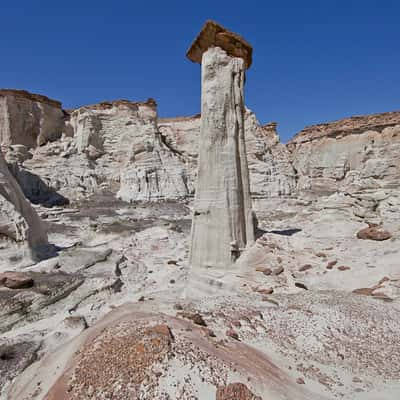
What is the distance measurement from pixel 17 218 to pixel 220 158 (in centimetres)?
643

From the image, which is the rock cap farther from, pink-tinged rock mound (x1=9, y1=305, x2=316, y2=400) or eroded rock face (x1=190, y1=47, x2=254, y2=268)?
pink-tinged rock mound (x1=9, y1=305, x2=316, y2=400)

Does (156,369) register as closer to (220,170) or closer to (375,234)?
(220,170)

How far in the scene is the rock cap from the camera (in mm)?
6645

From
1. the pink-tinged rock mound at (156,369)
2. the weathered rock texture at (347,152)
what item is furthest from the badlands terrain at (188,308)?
the weathered rock texture at (347,152)

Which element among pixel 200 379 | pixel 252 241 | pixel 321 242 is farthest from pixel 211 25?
pixel 200 379

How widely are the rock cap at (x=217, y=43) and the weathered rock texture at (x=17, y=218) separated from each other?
716 cm

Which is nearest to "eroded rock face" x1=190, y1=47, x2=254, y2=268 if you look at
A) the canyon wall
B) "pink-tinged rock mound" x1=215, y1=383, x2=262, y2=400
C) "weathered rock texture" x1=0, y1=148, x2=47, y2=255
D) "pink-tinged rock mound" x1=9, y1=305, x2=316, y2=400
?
"pink-tinged rock mound" x1=9, y1=305, x2=316, y2=400

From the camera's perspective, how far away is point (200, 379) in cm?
180

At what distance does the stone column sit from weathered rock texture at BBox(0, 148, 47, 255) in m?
5.31

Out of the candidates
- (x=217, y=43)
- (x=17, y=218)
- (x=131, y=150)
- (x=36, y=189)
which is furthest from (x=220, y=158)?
(x=36, y=189)

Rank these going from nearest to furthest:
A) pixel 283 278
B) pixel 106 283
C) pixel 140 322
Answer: pixel 140 322, pixel 283 278, pixel 106 283

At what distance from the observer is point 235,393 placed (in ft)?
5.64

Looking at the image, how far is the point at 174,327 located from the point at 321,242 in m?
5.70

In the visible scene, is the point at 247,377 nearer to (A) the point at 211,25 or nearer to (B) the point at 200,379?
(B) the point at 200,379
